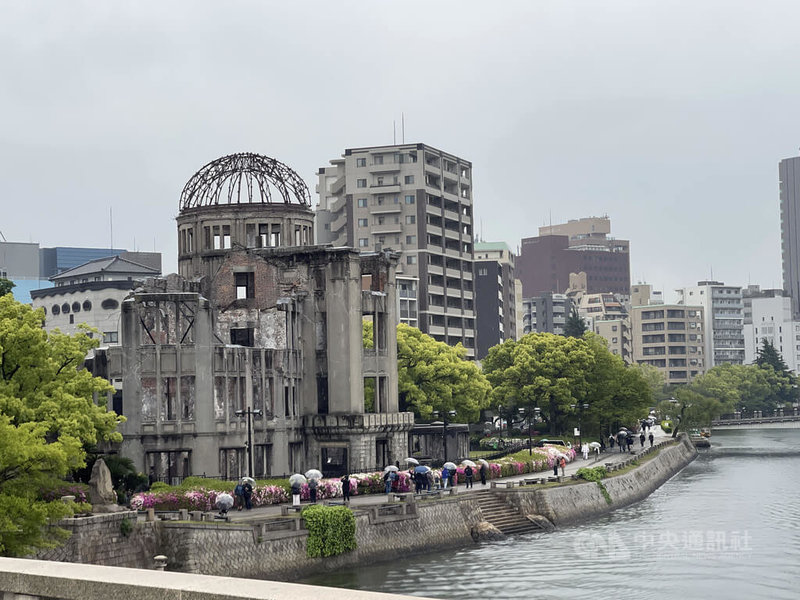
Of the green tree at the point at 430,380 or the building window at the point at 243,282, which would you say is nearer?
the building window at the point at 243,282

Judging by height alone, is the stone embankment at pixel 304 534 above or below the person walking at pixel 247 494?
below

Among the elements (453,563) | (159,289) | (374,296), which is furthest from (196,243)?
(453,563)

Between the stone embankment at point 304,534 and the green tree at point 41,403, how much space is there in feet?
12.7

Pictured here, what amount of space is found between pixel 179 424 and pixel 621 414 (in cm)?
6468

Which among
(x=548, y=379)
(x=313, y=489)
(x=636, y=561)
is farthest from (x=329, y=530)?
(x=548, y=379)

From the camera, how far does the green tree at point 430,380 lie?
115312 mm

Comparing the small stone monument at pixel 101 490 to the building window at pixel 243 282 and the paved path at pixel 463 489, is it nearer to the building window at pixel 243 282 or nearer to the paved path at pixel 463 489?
the paved path at pixel 463 489

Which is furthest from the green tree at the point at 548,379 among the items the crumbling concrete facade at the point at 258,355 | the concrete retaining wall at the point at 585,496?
the crumbling concrete facade at the point at 258,355

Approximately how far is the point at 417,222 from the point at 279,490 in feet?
376

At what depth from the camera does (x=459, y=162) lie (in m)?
188

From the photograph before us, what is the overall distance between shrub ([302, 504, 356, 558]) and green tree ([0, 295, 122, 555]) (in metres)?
9.94

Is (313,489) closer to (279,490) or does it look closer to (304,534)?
(279,490)

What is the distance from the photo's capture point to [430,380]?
386ft

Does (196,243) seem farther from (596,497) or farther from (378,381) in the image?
(596,497)
